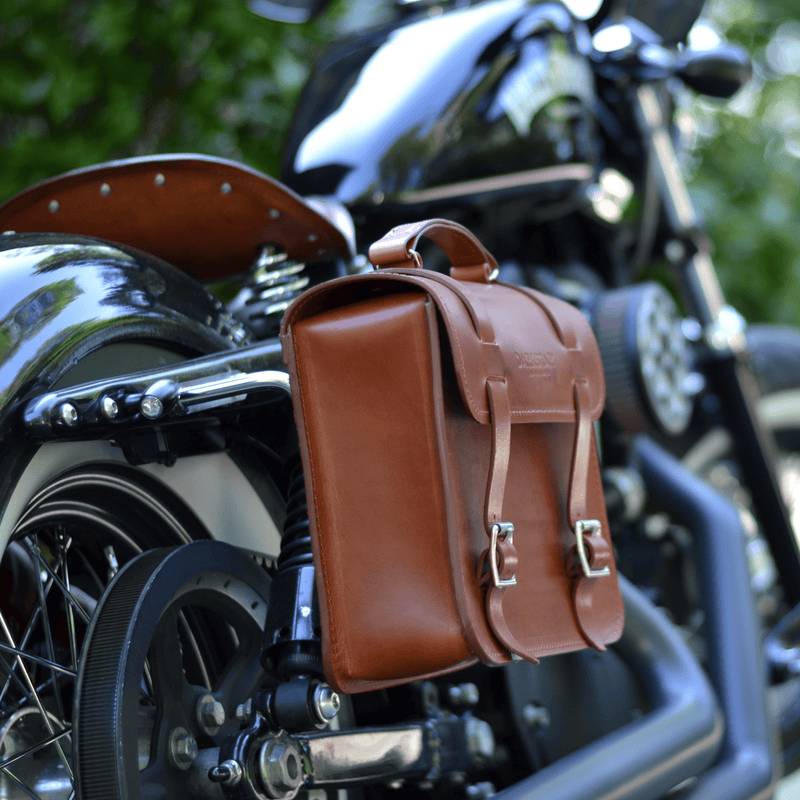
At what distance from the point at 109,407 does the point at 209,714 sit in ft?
0.87

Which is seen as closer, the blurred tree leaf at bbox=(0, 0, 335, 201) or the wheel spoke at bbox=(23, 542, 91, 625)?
the wheel spoke at bbox=(23, 542, 91, 625)

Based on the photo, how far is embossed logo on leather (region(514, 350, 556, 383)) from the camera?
0.85m

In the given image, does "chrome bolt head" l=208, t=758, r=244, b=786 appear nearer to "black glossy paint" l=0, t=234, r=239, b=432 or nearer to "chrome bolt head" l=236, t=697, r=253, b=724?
"chrome bolt head" l=236, t=697, r=253, b=724

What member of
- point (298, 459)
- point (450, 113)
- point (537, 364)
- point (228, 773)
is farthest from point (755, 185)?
point (228, 773)

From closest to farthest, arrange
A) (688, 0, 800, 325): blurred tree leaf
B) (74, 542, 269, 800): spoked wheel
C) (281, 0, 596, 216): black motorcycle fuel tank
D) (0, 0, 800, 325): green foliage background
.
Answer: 1. (74, 542, 269, 800): spoked wheel
2. (281, 0, 596, 216): black motorcycle fuel tank
3. (0, 0, 800, 325): green foliage background
4. (688, 0, 800, 325): blurred tree leaf

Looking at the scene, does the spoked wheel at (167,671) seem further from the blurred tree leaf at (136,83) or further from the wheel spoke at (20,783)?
the blurred tree leaf at (136,83)

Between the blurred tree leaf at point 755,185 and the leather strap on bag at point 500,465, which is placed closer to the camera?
the leather strap on bag at point 500,465

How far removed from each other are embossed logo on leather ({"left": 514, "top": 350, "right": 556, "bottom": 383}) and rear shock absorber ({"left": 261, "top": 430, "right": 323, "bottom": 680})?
0.73 feet

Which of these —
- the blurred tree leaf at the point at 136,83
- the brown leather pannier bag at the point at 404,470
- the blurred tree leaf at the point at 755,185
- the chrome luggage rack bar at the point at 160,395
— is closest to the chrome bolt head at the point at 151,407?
the chrome luggage rack bar at the point at 160,395

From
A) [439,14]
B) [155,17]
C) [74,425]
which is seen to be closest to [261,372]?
[74,425]

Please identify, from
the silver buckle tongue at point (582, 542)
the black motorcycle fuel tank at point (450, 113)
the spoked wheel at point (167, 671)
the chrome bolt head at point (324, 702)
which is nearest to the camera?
the spoked wheel at point (167, 671)

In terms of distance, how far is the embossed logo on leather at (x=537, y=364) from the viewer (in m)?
0.85

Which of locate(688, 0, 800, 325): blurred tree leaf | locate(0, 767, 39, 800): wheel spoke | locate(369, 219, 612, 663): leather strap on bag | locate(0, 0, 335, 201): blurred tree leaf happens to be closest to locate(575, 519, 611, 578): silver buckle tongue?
Result: locate(369, 219, 612, 663): leather strap on bag

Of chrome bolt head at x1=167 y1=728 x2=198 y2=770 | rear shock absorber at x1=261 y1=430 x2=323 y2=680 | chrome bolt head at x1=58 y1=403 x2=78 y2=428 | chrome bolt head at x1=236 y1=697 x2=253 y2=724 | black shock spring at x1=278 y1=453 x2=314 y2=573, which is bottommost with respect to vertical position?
chrome bolt head at x1=236 y1=697 x2=253 y2=724
